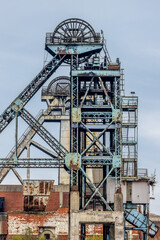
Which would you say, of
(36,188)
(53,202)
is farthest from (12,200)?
(36,188)

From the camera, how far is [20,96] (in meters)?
42.4

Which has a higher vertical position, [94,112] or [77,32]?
[77,32]

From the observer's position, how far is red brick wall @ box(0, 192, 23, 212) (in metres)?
63.5

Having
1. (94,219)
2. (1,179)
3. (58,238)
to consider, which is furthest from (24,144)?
(94,219)

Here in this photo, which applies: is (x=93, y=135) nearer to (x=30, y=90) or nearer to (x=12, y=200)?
(x=30, y=90)

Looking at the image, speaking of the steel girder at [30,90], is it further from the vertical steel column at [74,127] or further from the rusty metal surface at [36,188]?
the rusty metal surface at [36,188]

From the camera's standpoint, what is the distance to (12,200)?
63.6 metres

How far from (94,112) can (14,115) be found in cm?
635

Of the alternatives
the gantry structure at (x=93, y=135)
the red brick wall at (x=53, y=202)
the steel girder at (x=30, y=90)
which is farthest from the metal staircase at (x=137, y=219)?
the red brick wall at (x=53, y=202)

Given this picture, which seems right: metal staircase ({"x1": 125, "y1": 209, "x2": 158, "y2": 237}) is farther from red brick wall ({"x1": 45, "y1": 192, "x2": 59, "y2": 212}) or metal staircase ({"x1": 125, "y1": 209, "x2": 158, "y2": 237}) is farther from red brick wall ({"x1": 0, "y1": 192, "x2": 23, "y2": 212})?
red brick wall ({"x1": 0, "y1": 192, "x2": 23, "y2": 212})

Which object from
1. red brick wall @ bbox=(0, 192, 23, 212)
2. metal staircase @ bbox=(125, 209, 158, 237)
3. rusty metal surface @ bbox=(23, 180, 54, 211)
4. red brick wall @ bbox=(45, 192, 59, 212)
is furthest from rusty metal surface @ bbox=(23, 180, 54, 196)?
metal staircase @ bbox=(125, 209, 158, 237)

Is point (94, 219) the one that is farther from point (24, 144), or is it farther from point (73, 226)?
point (24, 144)

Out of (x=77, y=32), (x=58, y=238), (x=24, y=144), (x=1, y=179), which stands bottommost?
(x=58, y=238)

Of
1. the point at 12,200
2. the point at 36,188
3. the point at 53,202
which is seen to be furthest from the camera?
the point at 53,202
